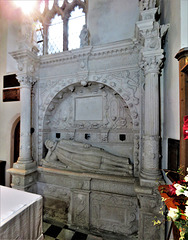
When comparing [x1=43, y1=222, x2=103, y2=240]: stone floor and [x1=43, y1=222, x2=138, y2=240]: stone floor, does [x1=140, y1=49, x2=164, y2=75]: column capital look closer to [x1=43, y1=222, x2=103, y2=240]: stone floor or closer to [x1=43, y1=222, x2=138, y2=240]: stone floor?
[x1=43, y1=222, x2=138, y2=240]: stone floor

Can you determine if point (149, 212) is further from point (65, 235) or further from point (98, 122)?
point (98, 122)

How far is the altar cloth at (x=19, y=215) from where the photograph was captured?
136cm

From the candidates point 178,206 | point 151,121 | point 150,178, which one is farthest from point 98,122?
point 178,206

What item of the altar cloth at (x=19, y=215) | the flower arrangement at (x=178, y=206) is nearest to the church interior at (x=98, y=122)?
the altar cloth at (x=19, y=215)

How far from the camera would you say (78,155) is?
2.76 m

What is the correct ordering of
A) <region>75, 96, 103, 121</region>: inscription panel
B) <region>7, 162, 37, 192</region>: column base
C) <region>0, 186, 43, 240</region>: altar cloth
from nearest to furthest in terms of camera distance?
<region>0, 186, 43, 240</region>: altar cloth → <region>7, 162, 37, 192</region>: column base → <region>75, 96, 103, 121</region>: inscription panel

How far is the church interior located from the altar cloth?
0.01 meters

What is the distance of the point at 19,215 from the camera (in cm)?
147

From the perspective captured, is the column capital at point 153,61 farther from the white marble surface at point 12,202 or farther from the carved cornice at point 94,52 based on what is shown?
the white marble surface at point 12,202

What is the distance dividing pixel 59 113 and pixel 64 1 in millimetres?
3267

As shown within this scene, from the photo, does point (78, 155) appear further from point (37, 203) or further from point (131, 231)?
point (131, 231)

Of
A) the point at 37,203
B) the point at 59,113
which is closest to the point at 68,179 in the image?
the point at 37,203

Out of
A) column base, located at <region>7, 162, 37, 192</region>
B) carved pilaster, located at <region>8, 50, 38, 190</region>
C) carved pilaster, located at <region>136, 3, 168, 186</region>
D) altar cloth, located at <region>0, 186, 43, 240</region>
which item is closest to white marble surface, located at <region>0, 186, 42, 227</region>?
altar cloth, located at <region>0, 186, 43, 240</region>

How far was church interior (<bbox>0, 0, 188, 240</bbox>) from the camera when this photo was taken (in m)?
1.92
